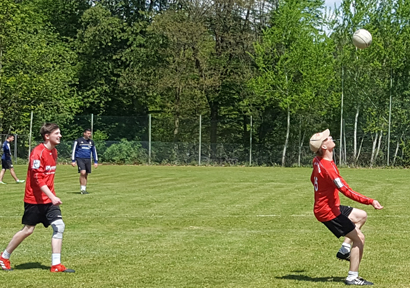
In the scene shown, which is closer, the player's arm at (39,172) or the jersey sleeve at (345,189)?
the jersey sleeve at (345,189)

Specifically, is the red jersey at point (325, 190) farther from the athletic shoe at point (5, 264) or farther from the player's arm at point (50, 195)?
the athletic shoe at point (5, 264)

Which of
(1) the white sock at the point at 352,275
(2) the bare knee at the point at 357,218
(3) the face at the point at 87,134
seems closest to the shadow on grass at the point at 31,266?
(1) the white sock at the point at 352,275

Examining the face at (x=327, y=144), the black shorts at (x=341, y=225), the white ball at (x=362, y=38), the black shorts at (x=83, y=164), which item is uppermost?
the white ball at (x=362, y=38)

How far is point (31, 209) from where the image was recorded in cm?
862

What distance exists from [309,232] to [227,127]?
3636 centimetres

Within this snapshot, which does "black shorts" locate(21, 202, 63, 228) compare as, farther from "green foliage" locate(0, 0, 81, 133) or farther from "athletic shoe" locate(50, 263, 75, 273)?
"green foliage" locate(0, 0, 81, 133)

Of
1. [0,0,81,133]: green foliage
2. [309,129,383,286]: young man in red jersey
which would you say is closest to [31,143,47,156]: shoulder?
[309,129,383,286]: young man in red jersey

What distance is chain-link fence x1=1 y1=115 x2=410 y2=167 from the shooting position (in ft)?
146

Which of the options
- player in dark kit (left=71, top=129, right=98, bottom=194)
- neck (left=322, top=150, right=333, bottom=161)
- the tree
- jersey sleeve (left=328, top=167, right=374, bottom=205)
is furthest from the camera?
the tree

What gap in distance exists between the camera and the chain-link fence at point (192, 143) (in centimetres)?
4462

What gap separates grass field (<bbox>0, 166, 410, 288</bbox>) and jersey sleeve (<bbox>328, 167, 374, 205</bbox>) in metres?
1.17

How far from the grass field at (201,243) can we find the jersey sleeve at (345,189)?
1171 millimetres

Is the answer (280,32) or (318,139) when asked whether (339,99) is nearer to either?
(280,32)

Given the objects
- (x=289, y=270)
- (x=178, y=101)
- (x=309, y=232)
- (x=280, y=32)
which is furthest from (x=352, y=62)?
(x=289, y=270)
